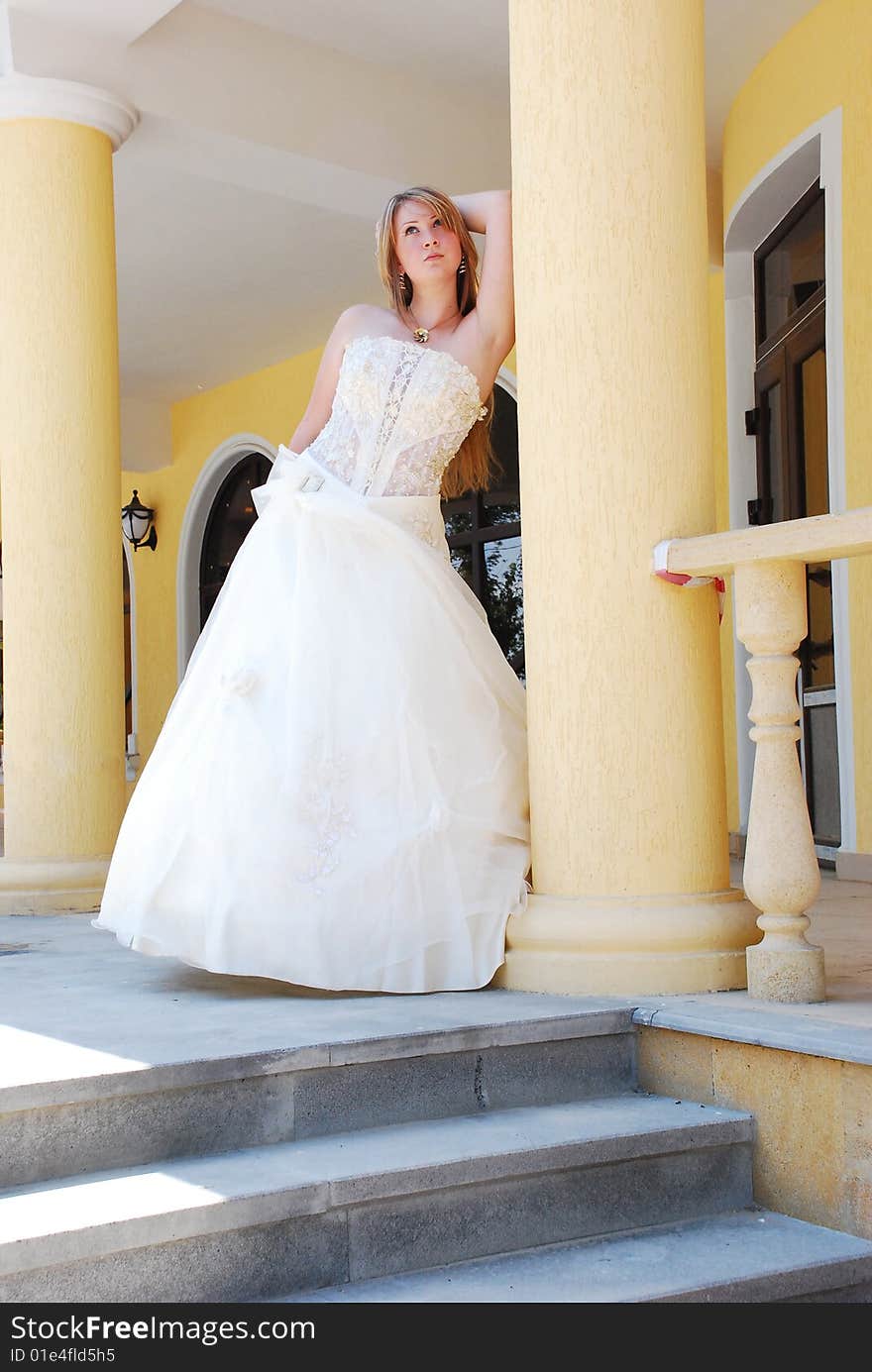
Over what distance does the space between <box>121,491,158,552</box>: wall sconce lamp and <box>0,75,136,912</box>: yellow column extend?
22.9 ft

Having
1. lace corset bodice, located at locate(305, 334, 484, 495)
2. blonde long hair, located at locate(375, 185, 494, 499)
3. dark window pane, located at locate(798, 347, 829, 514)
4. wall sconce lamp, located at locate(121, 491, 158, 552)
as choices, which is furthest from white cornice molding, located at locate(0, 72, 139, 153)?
wall sconce lamp, located at locate(121, 491, 158, 552)

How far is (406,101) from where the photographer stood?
636 centimetres

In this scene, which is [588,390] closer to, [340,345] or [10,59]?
[340,345]

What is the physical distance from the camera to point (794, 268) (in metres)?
6.75

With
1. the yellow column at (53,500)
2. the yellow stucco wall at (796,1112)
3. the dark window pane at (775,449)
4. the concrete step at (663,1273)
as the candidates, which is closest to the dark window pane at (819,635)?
the dark window pane at (775,449)

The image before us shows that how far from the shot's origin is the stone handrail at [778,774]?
2947 mm

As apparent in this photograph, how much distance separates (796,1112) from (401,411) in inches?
77.8

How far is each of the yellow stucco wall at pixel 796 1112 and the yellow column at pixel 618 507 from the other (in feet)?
1.17

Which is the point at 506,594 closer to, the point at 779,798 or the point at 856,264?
the point at 856,264

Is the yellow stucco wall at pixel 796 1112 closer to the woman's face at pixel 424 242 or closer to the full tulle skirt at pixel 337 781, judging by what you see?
the full tulle skirt at pixel 337 781

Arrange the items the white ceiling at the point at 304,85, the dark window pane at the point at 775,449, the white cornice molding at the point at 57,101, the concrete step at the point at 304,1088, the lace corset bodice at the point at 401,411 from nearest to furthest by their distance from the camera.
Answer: the concrete step at the point at 304,1088, the lace corset bodice at the point at 401,411, the white cornice molding at the point at 57,101, the white ceiling at the point at 304,85, the dark window pane at the point at 775,449

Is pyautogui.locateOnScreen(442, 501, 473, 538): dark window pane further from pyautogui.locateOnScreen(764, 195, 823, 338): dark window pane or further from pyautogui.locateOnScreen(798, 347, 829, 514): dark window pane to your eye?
pyautogui.locateOnScreen(798, 347, 829, 514): dark window pane

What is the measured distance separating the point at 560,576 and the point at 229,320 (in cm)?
706

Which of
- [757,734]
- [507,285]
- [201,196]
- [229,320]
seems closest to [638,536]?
[757,734]
